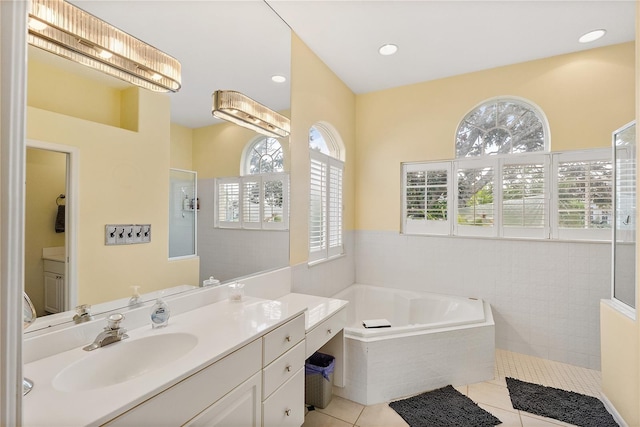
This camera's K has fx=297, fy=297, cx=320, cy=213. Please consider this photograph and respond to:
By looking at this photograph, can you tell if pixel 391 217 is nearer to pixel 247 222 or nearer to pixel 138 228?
pixel 247 222

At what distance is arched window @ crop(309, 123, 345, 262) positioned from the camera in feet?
9.05

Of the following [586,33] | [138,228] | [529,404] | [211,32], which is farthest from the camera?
[586,33]

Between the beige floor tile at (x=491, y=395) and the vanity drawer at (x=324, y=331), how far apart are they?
112 cm

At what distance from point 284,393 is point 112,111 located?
152 cm

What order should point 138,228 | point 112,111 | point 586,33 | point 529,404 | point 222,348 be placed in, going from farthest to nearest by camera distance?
point 586,33, point 529,404, point 138,228, point 112,111, point 222,348

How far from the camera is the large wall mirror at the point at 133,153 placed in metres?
1.12

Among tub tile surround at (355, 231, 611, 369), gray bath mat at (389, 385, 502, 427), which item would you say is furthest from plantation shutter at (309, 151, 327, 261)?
gray bath mat at (389, 385, 502, 427)

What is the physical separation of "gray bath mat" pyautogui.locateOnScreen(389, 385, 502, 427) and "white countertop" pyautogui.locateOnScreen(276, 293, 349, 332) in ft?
2.65

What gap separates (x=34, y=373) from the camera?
37.0 inches

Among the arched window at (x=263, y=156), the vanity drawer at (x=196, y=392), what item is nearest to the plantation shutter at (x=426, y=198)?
the arched window at (x=263, y=156)

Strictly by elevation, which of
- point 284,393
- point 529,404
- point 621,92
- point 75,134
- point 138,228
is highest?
point 621,92

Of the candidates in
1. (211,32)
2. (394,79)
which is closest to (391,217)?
(394,79)

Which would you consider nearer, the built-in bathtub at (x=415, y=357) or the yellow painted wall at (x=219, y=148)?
the yellow painted wall at (x=219, y=148)

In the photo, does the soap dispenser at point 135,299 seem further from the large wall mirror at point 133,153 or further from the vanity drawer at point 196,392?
the vanity drawer at point 196,392
